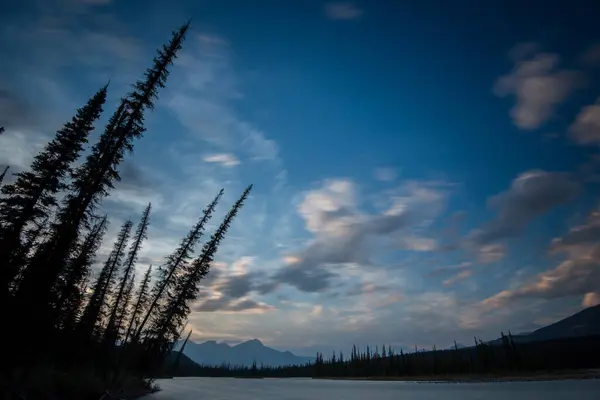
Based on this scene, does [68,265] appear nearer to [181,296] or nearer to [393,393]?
[181,296]

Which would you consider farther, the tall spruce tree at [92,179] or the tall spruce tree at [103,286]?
the tall spruce tree at [103,286]

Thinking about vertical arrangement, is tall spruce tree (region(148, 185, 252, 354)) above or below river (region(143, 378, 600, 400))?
above

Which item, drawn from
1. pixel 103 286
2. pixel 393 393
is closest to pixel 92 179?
pixel 103 286

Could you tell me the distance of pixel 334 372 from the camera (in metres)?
195

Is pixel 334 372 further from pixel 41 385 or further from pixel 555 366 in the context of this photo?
pixel 41 385

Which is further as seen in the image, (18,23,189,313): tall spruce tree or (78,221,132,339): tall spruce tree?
(78,221,132,339): tall spruce tree

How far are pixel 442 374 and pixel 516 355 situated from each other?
28.1 metres

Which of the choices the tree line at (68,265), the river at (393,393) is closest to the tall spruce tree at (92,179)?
the tree line at (68,265)

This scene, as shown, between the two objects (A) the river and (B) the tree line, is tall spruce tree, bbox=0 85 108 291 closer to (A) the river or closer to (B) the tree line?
(B) the tree line

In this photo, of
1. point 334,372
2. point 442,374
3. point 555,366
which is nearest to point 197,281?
point 442,374

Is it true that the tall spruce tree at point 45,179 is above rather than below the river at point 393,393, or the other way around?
above

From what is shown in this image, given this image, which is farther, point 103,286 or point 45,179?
point 103,286

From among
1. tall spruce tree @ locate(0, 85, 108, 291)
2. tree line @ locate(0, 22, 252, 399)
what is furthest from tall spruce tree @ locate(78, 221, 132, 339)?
tall spruce tree @ locate(0, 85, 108, 291)

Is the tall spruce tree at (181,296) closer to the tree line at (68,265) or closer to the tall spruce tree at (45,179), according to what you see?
the tree line at (68,265)
